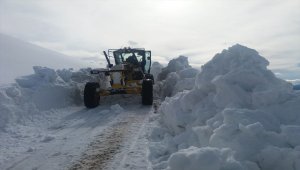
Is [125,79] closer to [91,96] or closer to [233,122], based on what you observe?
[91,96]

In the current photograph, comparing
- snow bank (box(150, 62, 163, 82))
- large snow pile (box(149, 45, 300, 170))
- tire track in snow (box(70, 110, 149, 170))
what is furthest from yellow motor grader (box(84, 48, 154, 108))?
snow bank (box(150, 62, 163, 82))

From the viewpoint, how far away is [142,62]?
16812 millimetres

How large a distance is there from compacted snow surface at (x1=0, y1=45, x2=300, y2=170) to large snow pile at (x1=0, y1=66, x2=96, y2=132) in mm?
50

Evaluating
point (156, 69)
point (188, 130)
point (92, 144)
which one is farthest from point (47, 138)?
point (156, 69)

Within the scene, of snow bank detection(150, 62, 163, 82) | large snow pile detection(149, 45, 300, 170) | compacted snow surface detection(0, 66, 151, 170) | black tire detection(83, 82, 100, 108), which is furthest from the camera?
snow bank detection(150, 62, 163, 82)

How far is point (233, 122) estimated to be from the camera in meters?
5.39

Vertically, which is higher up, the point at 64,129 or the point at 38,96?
the point at 38,96

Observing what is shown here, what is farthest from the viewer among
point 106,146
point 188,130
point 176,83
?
point 176,83

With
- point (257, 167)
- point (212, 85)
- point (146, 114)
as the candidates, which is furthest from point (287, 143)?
point (146, 114)

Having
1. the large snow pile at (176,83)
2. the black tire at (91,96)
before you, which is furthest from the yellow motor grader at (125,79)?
the large snow pile at (176,83)

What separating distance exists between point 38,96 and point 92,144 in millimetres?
5659

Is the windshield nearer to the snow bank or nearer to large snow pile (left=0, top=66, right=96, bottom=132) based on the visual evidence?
large snow pile (left=0, top=66, right=96, bottom=132)

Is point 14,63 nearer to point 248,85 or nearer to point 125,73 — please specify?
point 125,73

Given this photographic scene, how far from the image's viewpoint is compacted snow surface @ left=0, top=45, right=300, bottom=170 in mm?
4828
